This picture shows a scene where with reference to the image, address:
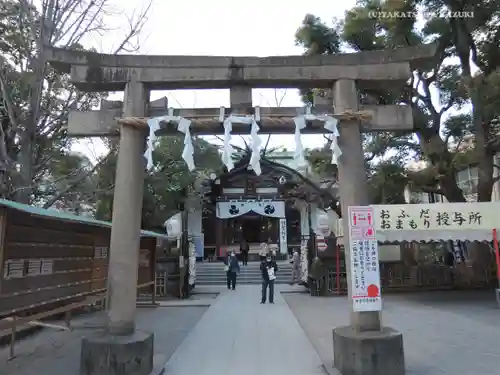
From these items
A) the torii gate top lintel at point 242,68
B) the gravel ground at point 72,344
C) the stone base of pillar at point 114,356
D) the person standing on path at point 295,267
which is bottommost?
the gravel ground at point 72,344

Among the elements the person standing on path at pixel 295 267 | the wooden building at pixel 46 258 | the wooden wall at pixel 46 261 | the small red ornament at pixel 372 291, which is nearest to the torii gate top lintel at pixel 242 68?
the wooden building at pixel 46 258

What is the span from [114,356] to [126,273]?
3.66 feet

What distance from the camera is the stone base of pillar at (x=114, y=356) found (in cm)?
538

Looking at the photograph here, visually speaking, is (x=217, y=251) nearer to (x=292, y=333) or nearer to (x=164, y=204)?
(x=164, y=204)

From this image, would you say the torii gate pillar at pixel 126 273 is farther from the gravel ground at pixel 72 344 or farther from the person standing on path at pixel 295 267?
the person standing on path at pixel 295 267

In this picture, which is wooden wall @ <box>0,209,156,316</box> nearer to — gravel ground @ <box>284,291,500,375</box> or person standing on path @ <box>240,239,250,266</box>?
gravel ground @ <box>284,291,500,375</box>

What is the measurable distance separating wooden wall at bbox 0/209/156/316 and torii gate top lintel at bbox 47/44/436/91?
8.39 ft

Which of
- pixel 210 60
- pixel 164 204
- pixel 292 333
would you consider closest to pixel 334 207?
pixel 164 204

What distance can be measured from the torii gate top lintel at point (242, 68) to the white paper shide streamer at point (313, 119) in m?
0.69

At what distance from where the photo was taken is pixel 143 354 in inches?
218

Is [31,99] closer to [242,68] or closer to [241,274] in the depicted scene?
[242,68]

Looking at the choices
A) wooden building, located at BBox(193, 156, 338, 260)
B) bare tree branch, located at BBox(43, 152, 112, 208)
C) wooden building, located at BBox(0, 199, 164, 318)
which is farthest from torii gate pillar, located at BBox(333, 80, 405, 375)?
wooden building, located at BBox(193, 156, 338, 260)

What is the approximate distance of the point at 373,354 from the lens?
210 inches

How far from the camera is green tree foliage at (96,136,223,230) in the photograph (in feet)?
69.3
